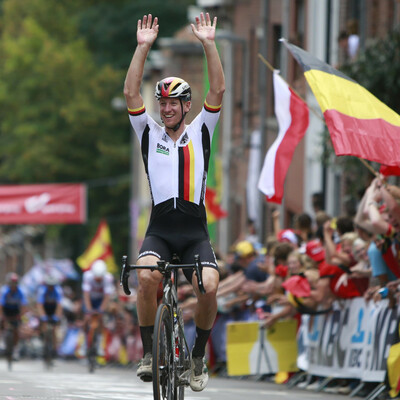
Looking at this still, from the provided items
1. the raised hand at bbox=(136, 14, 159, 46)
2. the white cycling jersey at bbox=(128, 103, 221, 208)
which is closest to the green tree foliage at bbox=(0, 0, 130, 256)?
the raised hand at bbox=(136, 14, 159, 46)

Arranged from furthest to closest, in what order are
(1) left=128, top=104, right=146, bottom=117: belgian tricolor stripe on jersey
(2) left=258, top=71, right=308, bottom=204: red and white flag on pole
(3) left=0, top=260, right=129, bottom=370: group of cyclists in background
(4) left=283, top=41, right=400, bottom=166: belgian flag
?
(3) left=0, top=260, right=129, bottom=370: group of cyclists in background, (2) left=258, top=71, right=308, bottom=204: red and white flag on pole, (4) left=283, top=41, right=400, bottom=166: belgian flag, (1) left=128, top=104, right=146, bottom=117: belgian tricolor stripe on jersey

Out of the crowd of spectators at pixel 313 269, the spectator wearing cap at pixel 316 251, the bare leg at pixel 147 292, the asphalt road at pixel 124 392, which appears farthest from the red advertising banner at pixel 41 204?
the bare leg at pixel 147 292

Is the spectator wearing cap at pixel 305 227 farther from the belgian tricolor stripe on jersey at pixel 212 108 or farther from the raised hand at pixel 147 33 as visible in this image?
the belgian tricolor stripe on jersey at pixel 212 108

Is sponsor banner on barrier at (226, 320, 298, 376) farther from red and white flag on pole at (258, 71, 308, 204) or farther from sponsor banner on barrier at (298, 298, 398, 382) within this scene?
red and white flag on pole at (258, 71, 308, 204)

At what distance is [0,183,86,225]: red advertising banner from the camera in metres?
42.2

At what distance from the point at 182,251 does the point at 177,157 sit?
27.6 inches

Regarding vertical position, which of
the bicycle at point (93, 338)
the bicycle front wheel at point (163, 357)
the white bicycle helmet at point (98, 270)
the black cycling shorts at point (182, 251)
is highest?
the black cycling shorts at point (182, 251)

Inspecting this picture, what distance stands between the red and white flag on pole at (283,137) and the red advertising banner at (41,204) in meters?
27.7

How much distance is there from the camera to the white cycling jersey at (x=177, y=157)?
994cm

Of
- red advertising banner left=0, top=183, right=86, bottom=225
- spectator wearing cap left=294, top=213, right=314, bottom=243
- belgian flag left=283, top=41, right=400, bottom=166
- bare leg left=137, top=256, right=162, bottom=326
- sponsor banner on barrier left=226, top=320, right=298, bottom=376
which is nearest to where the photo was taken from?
bare leg left=137, top=256, right=162, bottom=326

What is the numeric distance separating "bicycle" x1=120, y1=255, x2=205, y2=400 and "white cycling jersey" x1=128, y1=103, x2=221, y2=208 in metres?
0.51

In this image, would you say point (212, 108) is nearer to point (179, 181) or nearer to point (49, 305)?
point (179, 181)

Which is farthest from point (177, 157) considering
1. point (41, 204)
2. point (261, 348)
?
point (41, 204)

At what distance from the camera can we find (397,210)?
12.4 metres
